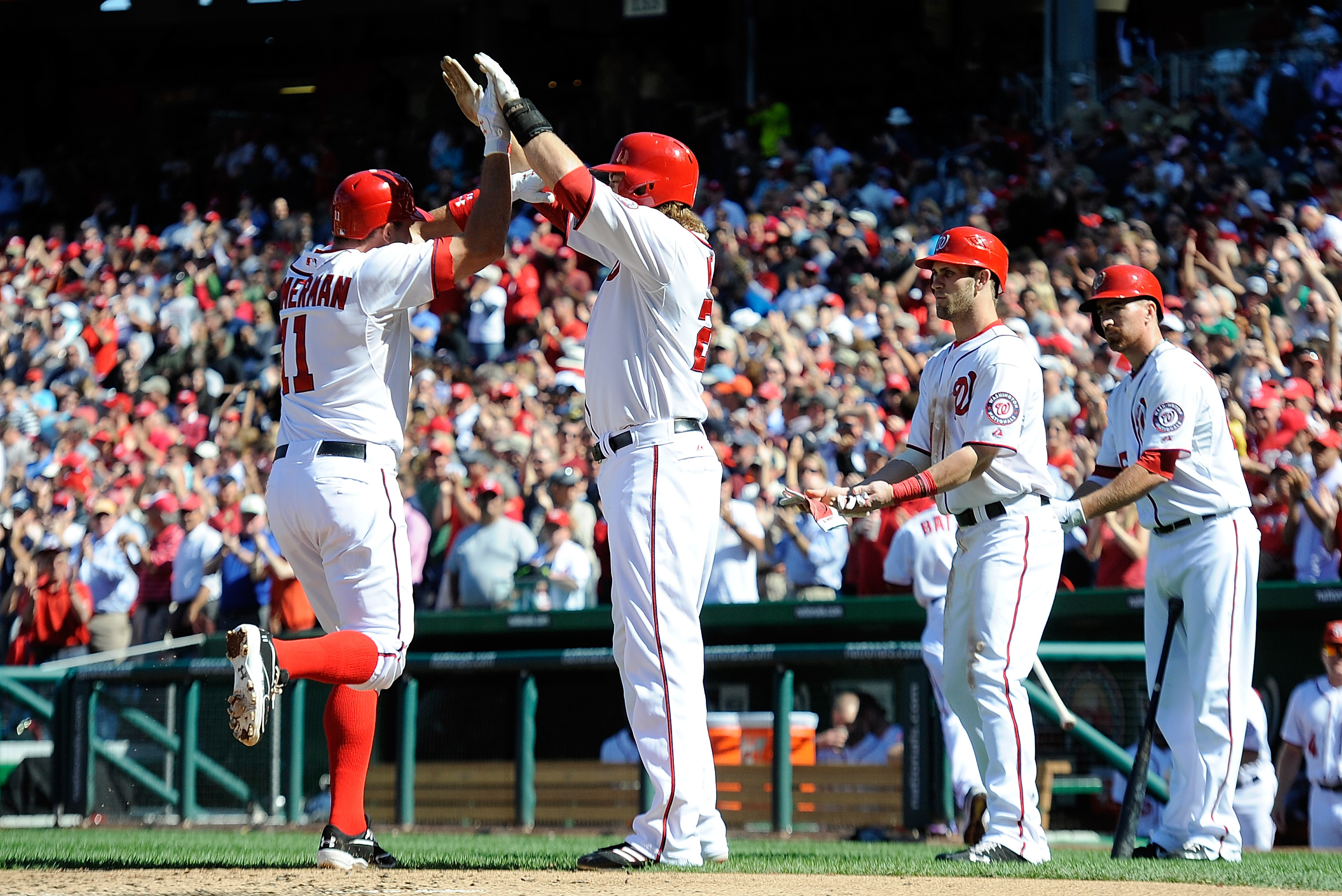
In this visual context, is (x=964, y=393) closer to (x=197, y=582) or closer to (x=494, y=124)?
(x=494, y=124)

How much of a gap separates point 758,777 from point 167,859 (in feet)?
11.3

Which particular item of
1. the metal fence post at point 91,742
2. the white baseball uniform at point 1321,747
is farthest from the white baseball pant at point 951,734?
the metal fence post at point 91,742

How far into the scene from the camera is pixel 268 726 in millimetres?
9102

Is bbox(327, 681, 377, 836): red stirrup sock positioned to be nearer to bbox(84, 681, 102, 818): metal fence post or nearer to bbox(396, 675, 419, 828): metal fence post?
bbox(396, 675, 419, 828): metal fence post

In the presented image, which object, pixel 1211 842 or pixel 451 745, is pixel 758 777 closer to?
pixel 451 745

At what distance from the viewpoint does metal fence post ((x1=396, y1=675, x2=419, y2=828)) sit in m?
8.96

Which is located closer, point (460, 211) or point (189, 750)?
point (460, 211)

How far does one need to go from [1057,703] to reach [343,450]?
3362mm

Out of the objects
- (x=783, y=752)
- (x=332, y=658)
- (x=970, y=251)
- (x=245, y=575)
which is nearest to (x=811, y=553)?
(x=783, y=752)

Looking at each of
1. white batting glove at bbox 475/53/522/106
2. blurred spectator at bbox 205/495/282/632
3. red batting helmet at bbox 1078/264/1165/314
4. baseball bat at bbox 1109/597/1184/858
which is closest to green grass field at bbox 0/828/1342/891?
baseball bat at bbox 1109/597/1184/858

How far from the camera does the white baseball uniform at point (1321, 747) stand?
23.0ft

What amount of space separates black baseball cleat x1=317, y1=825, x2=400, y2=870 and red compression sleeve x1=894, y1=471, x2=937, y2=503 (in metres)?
1.85

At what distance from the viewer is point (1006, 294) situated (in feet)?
38.1

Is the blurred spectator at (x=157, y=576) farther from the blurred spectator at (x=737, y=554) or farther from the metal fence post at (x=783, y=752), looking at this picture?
the metal fence post at (x=783, y=752)
